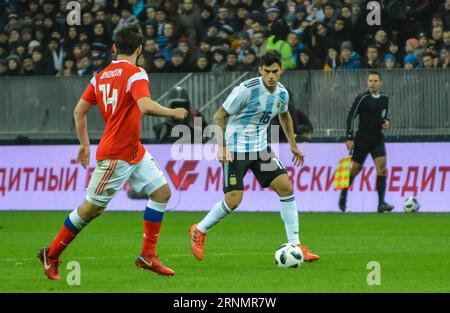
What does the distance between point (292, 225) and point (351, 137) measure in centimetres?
761

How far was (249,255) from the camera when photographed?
42.6 ft

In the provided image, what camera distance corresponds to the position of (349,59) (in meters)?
21.4

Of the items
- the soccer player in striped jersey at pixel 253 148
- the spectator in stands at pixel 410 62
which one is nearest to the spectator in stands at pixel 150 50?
the spectator in stands at pixel 410 62

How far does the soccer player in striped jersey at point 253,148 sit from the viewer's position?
12281mm

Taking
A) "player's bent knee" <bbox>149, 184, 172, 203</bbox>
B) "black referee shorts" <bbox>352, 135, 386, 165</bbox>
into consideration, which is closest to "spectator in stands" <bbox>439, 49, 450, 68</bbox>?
"black referee shorts" <bbox>352, 135, 386, 165</bbox>

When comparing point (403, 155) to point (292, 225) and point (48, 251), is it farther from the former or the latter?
point (48, 251)

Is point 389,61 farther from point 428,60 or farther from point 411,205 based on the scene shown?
point 411,205

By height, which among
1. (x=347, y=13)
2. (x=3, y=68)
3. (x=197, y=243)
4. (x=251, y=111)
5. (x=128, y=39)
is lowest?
(x=3, y=68)

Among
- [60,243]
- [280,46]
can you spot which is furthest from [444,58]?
[60,243]

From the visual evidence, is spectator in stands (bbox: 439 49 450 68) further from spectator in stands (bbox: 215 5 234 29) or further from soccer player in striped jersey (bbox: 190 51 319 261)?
soccer player in striped jersey (bbox: 190 51 319 261)

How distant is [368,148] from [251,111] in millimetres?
7591

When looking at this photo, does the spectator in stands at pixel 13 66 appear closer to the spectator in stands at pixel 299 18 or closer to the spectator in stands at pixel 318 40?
the spectator in stands at pixel 299 18

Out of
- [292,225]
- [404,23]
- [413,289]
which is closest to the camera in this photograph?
[413,289]
